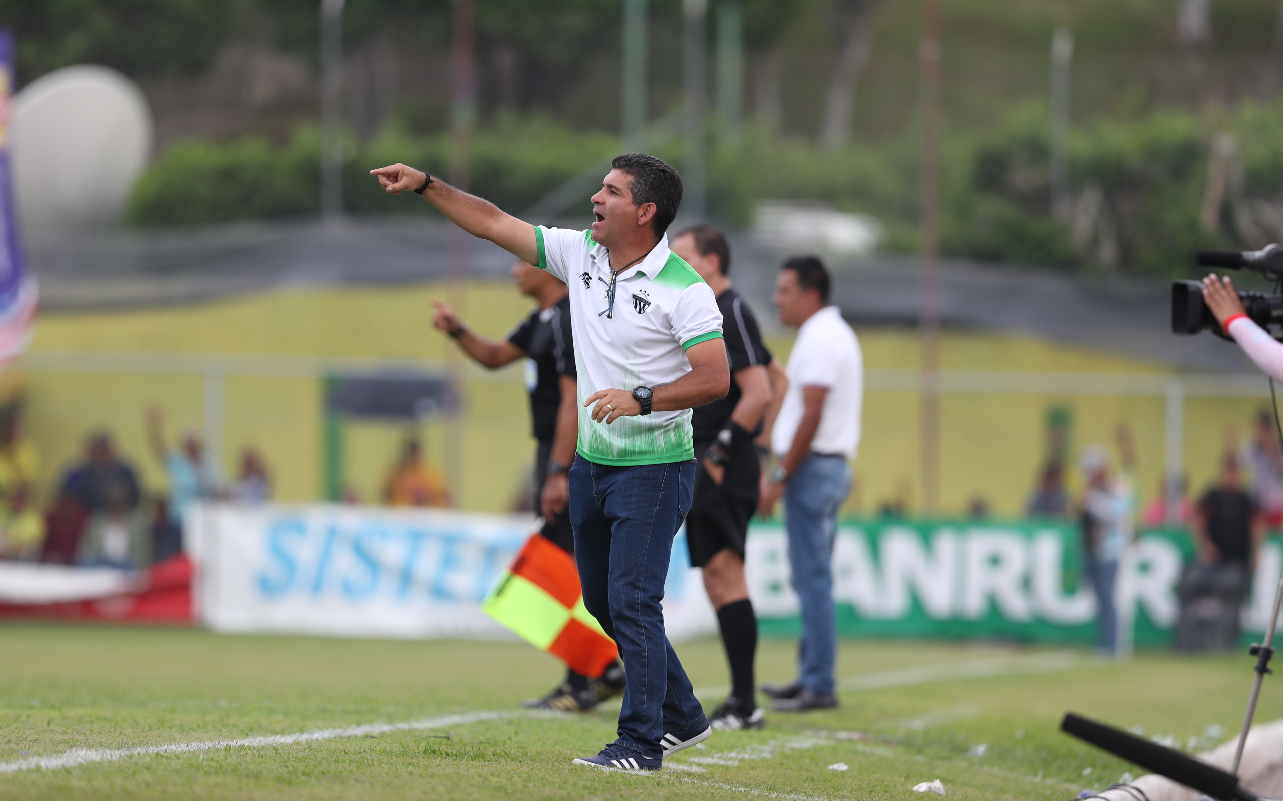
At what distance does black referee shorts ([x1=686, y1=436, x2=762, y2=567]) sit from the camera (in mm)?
6602

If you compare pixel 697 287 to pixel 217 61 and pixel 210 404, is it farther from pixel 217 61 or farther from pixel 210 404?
pixel 217 61

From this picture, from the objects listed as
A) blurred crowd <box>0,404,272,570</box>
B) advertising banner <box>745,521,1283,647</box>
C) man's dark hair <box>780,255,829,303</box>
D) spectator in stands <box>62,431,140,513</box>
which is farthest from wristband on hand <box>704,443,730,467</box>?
spectator in stands <box>62,431,140,513</box>

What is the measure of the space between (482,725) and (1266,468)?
13.6m

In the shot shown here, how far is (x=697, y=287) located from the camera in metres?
4.86

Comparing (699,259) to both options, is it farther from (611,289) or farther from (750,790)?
(750,790)

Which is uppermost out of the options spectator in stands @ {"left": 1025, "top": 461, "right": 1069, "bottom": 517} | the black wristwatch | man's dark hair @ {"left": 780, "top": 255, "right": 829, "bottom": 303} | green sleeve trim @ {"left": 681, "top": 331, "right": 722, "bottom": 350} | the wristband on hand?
man's dark hair @ {"left": 780, "top": 255, "right": 829, "bottom": 303}

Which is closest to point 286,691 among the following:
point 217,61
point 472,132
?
point 472,132

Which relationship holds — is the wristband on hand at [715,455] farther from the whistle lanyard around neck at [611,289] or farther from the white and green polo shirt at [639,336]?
the whistle lanyard around neck at [611,289]

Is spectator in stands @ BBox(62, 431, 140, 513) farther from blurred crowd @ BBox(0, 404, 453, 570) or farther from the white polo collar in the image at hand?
the white polo collar

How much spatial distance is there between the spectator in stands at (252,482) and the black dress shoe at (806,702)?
11442mm

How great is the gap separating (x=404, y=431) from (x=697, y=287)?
14.0 metres

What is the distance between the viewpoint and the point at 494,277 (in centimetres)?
2089

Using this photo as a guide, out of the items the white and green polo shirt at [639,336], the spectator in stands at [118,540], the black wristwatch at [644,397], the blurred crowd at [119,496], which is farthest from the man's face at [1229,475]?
the black wristwatch at [644,397]

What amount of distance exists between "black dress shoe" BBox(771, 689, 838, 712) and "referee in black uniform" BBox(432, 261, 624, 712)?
91cm
